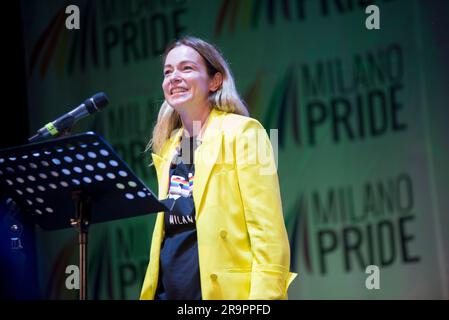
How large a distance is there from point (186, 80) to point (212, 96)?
14cm

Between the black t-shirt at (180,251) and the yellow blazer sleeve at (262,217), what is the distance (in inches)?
8.7

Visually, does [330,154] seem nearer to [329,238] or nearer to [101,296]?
[329,238]

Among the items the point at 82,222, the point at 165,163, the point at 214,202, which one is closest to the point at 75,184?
the point at 82,222

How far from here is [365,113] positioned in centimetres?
441

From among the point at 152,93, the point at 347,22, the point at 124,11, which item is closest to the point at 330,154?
the point at 347,22

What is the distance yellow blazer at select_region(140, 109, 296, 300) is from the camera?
240 centimetres

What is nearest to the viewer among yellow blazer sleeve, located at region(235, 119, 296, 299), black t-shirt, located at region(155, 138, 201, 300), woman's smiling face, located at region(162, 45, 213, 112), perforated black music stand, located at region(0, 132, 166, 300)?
perforated black music stand, located at region(0, 132, 166, 300)

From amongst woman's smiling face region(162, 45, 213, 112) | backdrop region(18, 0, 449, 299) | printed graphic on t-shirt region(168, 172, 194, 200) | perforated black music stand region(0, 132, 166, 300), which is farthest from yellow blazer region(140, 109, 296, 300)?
backdrop region(18, 0, 449, 299)

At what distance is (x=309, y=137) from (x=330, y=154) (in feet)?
0.57

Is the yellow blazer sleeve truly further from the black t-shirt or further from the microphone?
the microphone

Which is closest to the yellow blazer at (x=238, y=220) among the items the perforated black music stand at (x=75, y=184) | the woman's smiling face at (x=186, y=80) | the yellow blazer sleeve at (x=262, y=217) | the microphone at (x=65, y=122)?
the yellow blazer sleeve at (x=262, y=217)

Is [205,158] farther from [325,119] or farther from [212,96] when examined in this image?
[325,119]
